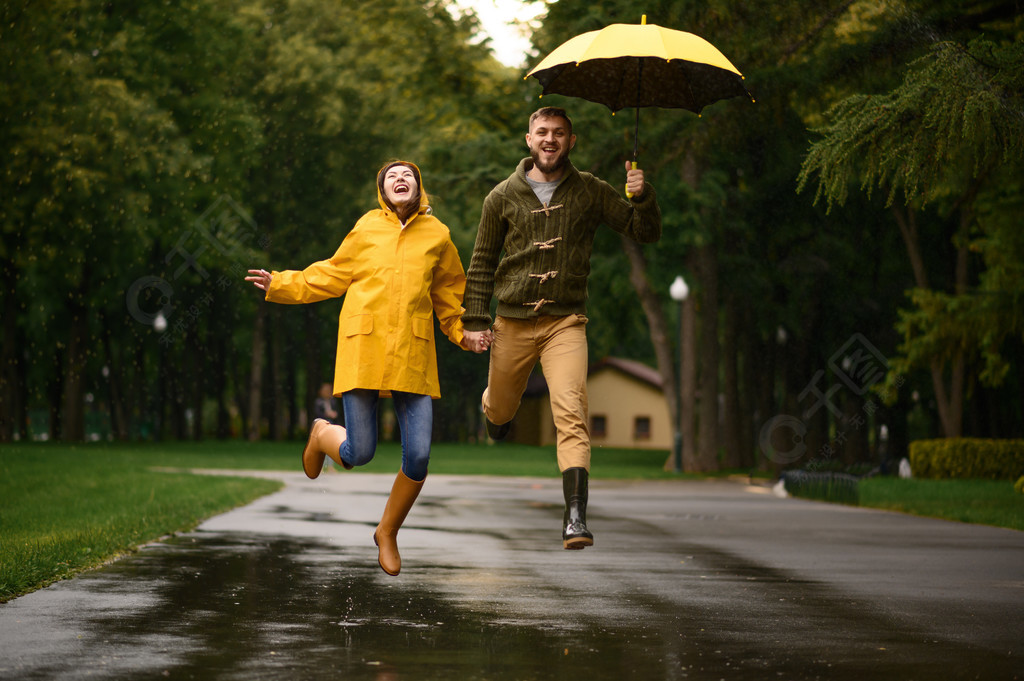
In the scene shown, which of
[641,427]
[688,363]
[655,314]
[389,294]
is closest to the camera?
[389,294]

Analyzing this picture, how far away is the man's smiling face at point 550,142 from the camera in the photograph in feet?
24.8

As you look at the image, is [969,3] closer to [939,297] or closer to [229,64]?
[939,297]

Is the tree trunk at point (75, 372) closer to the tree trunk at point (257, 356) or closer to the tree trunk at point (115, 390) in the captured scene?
the tree trunk at point (115, 390)

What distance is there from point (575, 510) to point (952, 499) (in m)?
15.9

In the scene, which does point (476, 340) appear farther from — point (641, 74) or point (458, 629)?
point (641, 74)

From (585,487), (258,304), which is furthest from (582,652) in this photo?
(258,304)

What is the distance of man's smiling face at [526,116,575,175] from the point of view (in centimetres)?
755

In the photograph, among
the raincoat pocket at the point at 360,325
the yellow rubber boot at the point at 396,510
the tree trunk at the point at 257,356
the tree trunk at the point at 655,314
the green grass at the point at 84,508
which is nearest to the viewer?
the raincoat pocket at the point at 360,325

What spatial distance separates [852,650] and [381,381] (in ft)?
9.18

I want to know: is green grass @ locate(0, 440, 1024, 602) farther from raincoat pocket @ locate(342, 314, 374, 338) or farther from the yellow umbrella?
the yellow umbrella

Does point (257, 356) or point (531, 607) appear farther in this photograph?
point (257, 356)

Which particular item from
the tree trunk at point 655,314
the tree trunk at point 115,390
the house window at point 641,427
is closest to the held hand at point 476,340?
the tree trunk at point 655,314

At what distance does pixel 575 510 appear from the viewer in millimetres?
7352

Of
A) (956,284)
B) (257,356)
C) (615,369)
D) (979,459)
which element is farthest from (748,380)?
(615,369)
